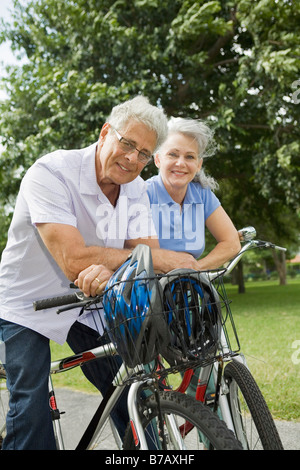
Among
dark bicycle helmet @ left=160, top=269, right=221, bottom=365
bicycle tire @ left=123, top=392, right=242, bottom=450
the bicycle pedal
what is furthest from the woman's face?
bicycle tire @ left=123, top=392, right=242, bottom=450

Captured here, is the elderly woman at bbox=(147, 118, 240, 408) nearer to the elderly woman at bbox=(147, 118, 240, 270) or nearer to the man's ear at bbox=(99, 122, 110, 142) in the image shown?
the elderly woman at bbox=(147, 118, 240, 270)

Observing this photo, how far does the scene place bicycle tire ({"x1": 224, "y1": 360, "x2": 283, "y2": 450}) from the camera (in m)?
1.80

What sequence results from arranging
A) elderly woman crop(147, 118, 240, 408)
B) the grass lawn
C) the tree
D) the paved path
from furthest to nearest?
the tree < the grass lawn < the paved path < elderly woman crop(147, 118, 240, 408)

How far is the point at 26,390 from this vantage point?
83.4 inches

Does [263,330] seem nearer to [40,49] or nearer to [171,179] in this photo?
[171,179]

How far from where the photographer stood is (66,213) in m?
1.94

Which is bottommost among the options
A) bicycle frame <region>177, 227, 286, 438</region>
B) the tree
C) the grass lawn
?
the grass lawn

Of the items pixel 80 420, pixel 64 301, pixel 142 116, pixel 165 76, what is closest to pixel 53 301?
pixel 64 301

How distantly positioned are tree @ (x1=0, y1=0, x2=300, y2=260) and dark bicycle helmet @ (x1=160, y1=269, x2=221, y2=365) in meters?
11.3

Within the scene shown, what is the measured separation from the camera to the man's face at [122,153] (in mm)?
2092

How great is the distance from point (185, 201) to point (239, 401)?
124cm

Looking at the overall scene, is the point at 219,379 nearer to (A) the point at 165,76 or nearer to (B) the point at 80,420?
(B) the point at 80,420

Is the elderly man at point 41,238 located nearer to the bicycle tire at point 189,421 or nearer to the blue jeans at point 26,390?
the blue jeans at point 26,390
